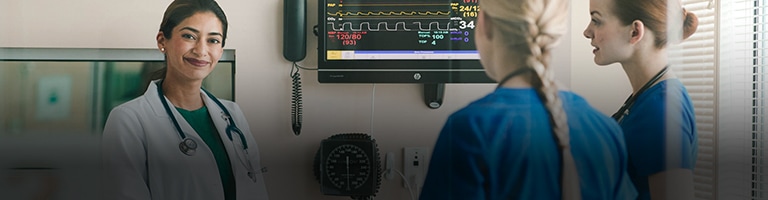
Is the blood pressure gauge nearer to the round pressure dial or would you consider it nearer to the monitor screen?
the round pressure dial

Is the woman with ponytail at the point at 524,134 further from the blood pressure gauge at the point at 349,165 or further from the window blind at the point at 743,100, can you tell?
the window blind at the point at 743,100

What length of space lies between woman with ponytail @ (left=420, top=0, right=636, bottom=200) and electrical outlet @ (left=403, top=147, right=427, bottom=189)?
2cm

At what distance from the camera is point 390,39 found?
1.35 metres

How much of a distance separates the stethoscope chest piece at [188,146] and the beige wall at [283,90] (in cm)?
13

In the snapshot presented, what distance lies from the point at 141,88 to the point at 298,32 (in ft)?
1.21

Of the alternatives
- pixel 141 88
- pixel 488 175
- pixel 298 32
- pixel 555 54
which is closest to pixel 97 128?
pixel 141 88

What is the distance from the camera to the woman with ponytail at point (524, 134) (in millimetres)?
1289

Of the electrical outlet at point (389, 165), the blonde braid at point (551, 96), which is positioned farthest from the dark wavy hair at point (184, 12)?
Result: the blonde braid at point (551, 96)

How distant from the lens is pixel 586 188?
134 cm

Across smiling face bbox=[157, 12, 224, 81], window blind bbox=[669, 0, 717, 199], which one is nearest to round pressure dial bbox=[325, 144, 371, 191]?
smiling face bbox=[157, 12, 224, 81]

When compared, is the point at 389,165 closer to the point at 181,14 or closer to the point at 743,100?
the point at 181,14

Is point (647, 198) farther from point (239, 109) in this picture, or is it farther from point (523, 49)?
point (239, 109)

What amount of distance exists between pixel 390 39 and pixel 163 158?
1.85 feet

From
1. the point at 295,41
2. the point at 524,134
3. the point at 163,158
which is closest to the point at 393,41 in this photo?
the point at 295,41
